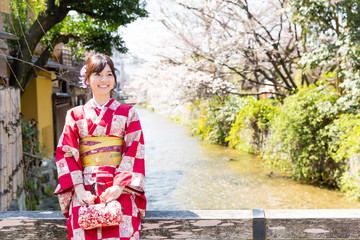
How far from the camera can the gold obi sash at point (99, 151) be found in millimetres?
2131

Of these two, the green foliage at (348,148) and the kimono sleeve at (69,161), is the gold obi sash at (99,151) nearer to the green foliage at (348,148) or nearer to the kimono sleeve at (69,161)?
the kimono sleeve at (69,161)

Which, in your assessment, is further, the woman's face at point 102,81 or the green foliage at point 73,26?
the green foliage at point 73,26

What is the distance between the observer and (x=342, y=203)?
7684mm

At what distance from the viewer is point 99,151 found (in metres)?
2.13

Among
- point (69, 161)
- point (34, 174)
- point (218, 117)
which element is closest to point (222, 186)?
point (34, 174)

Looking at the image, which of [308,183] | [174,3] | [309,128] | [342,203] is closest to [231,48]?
[174,3]

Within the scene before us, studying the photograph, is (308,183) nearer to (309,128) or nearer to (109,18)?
(309,128)

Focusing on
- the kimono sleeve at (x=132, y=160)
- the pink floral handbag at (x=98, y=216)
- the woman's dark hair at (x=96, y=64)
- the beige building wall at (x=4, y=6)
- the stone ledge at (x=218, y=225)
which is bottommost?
the stone ledge at (x=218, y=225)

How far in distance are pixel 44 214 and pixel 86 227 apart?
0.52 meters

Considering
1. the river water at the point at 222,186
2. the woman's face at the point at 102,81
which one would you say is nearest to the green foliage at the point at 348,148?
the river water at the point at 222,186

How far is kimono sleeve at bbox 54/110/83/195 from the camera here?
207 centimetres

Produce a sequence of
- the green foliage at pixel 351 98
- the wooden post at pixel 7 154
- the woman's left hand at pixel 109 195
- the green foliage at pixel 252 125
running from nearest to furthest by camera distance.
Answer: the woman's left hand at pixel 109 195, the wooden post at pixel 7 154, the green foliage at pixel 351 98, the green foliage at pixel 252 125

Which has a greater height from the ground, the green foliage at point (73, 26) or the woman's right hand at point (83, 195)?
the green foliage at point (73, 26)

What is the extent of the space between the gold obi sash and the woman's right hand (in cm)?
14
